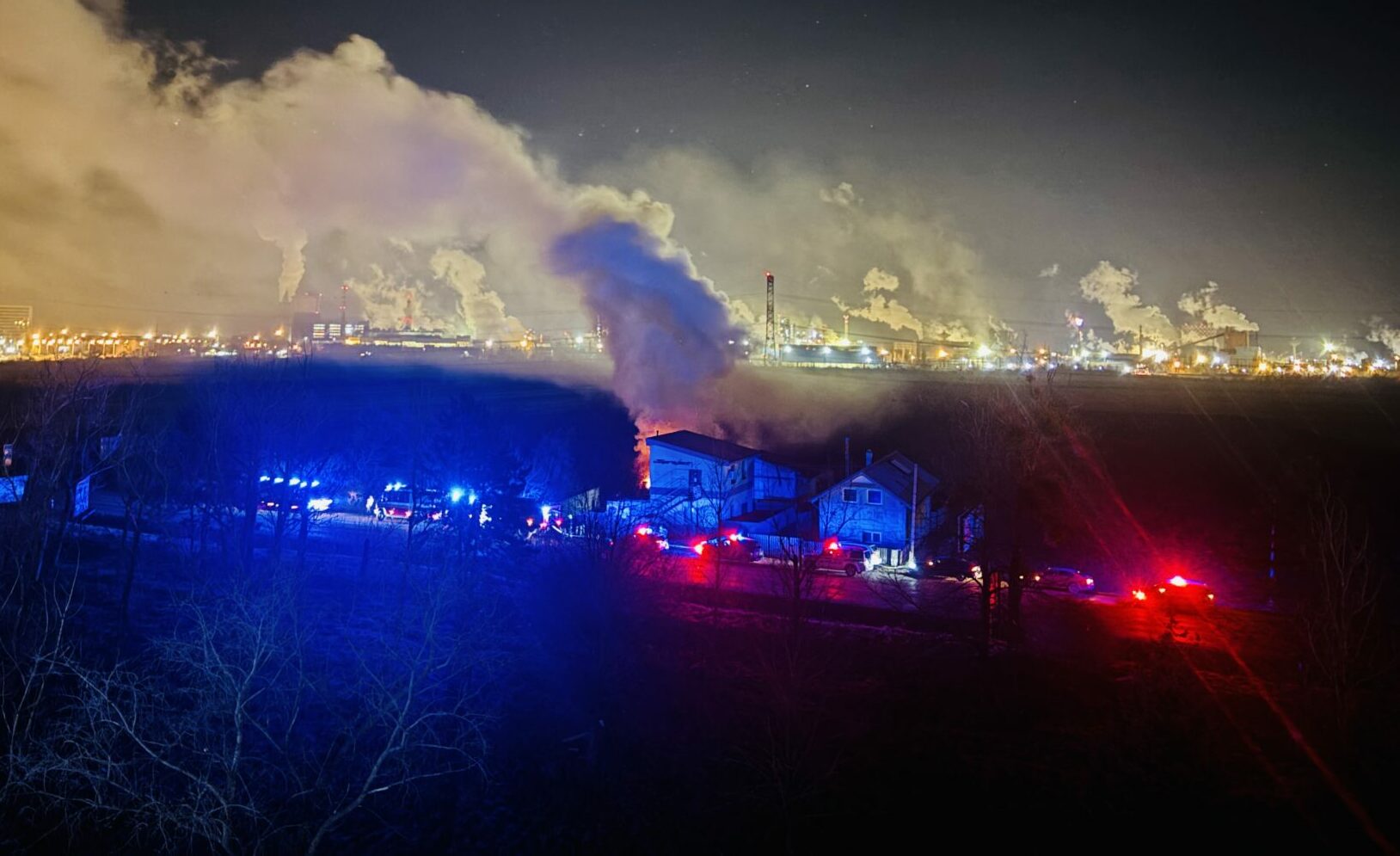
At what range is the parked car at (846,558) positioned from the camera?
1992 centimetres

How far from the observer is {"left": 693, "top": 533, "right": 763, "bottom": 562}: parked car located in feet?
68.8

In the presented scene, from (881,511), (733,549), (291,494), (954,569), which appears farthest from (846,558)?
(291,494)

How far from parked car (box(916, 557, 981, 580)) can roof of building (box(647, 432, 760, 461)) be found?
7.28m

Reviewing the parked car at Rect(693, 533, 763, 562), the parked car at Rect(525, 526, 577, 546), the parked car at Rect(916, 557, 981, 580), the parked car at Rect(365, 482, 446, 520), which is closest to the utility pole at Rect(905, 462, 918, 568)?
the parked car at Rect(916, 557, 981, 580)

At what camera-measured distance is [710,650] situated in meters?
15.2

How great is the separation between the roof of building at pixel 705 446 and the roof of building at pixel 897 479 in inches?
150

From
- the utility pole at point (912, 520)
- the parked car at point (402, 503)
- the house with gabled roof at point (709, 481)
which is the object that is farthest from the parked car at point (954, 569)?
the parked car at point (402, 503)

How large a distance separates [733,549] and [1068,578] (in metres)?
8.78

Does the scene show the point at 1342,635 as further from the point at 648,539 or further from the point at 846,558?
the point at 648,539

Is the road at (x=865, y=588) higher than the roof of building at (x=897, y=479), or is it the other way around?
the roof of building at (x=897, y=479)

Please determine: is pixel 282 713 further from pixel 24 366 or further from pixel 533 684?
pixel 24 366

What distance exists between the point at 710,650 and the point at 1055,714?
646 centimetres

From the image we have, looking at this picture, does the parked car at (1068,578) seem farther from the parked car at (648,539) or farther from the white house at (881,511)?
the parked car at (648,539)

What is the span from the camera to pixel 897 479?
2241cm
